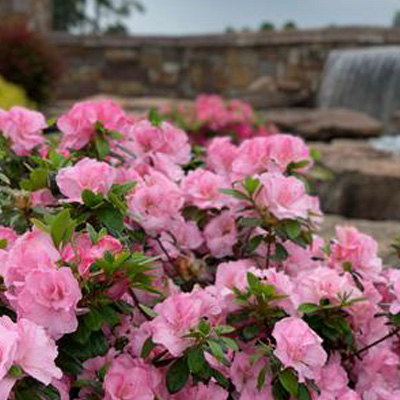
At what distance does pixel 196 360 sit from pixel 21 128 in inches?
28.9

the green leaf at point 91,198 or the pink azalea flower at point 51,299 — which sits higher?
the green leaf at point 91,198

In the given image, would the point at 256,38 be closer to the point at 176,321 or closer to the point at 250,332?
the point at 250,332

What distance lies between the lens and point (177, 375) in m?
1.10

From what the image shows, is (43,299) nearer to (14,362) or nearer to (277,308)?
(14,362)

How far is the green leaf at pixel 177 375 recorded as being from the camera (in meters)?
1.09

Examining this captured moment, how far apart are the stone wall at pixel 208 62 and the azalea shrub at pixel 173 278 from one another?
376 inches

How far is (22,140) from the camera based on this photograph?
62.0 inches

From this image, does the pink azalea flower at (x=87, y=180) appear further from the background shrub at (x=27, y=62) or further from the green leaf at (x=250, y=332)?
the background shrub at (x=27, y=62)

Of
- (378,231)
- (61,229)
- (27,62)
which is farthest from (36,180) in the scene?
(27,62)

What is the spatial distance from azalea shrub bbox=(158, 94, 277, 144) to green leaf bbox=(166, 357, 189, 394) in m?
4.16

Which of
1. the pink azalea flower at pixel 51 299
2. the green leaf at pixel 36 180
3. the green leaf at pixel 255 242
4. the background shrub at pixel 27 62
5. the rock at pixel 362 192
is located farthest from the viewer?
the background shrub at pixel 27 62

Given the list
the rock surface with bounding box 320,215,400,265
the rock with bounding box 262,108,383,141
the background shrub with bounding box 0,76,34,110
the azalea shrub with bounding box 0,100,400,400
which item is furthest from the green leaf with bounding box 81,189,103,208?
the rock with bounding box 262,108,383,141

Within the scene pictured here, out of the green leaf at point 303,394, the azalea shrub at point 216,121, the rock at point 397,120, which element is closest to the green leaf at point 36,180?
the green leaf at point 303,394

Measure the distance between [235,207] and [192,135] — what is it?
391 centimetres
